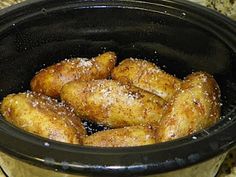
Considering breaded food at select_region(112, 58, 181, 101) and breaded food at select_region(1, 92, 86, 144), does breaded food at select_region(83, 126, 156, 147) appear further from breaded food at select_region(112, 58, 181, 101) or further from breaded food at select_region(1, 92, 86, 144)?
breaded food at select_region(112, 58, 181, 101)

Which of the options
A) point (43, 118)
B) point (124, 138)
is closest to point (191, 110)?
point (124, 138)

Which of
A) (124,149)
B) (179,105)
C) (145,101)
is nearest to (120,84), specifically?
(145,101)

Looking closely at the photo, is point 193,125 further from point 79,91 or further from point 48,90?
point 48,90

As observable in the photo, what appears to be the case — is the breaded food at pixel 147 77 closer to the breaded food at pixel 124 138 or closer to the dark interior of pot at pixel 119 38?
the dark interior of pot at pixel 119 38

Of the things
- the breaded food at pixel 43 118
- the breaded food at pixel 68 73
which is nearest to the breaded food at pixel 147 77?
the breaded food at pixel 68 73

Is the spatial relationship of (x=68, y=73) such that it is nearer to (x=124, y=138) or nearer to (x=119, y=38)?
(x=119, y=38)
